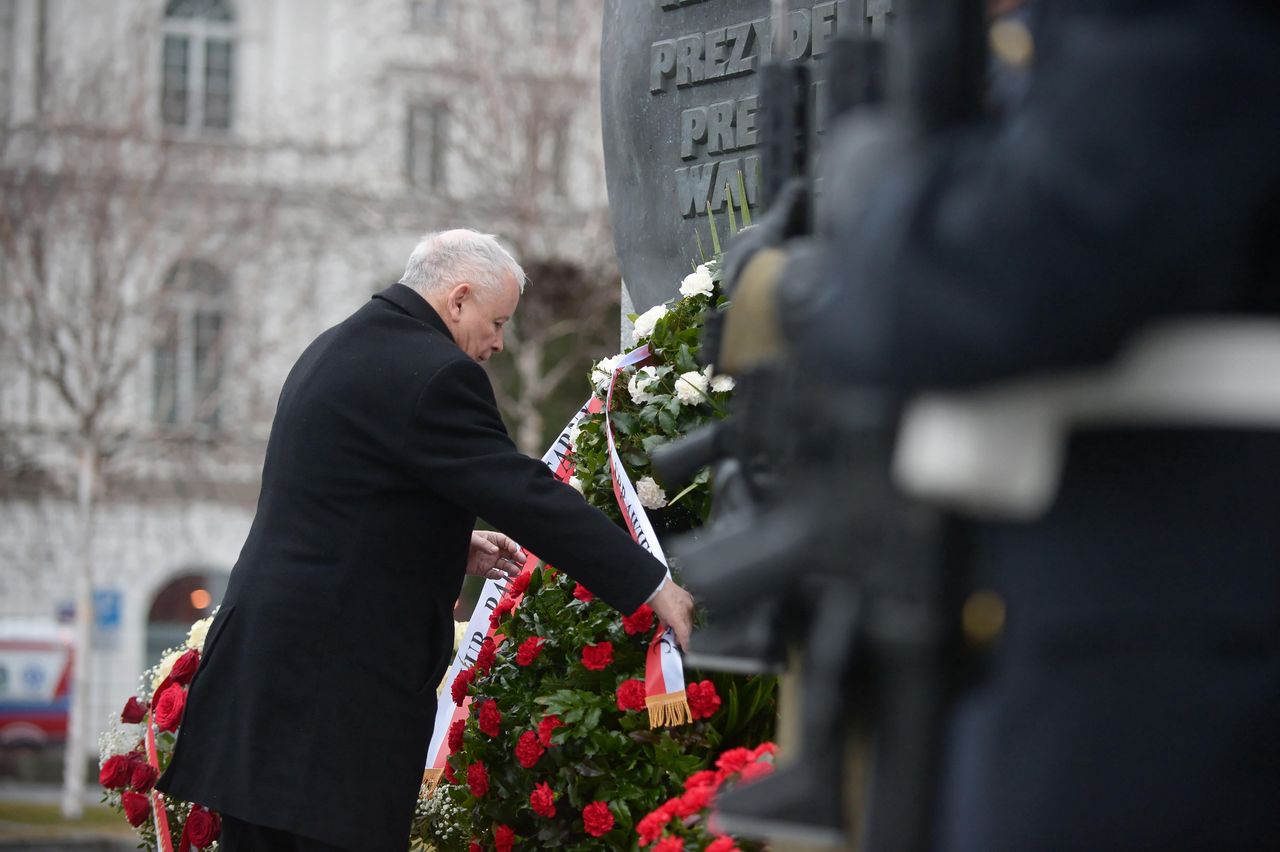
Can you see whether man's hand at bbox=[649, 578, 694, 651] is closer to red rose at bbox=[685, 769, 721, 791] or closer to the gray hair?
red rose at bbox=[685, 769, 721, 791]

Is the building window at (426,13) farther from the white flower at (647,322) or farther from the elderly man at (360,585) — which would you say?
the elderly man at (360,585)

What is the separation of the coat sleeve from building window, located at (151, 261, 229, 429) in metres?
17.7

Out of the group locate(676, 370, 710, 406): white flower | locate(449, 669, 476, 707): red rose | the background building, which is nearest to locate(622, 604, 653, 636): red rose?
locate(676, 370, 710, 406): white flower

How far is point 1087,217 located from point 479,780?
2.88 metres

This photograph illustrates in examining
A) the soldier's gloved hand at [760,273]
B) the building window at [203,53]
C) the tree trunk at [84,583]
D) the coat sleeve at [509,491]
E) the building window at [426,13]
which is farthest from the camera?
the building window at [203,53]

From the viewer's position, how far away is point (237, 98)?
94.0 feet

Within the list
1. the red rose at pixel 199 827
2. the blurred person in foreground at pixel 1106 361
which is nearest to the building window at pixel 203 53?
the red rose at pixel 199 827

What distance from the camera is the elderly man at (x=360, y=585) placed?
12.2 feet

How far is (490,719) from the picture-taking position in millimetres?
4176

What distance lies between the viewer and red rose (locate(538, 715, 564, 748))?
3.96m

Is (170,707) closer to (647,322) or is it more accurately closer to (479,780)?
(479,780)

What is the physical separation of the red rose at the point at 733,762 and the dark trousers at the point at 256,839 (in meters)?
0.90

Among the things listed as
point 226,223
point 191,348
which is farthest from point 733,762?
point 191,348

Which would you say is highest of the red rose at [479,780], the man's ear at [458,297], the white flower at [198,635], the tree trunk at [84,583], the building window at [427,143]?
the building window at [427,143]
